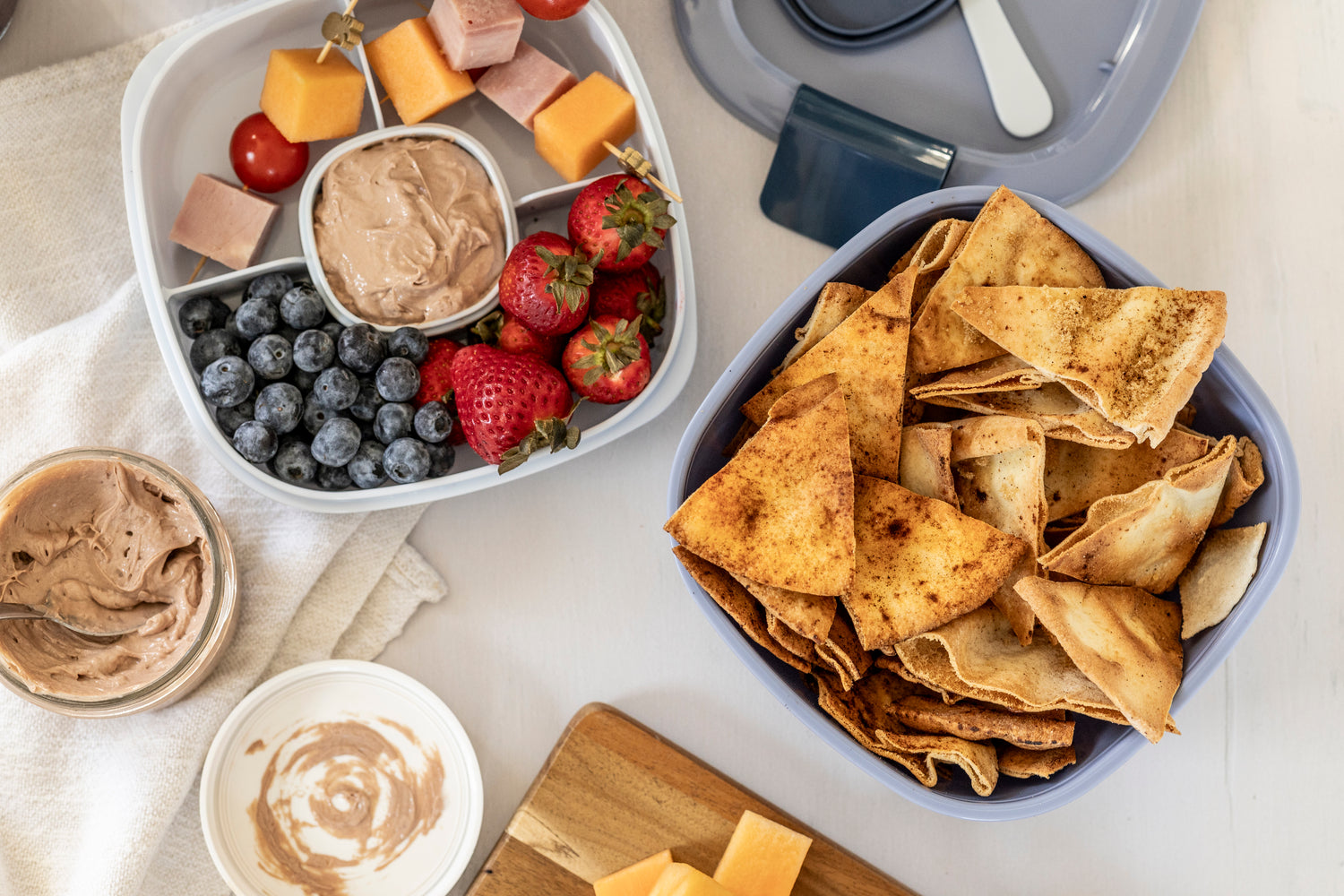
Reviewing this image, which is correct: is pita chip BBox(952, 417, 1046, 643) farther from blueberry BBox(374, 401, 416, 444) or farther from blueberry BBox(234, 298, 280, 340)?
blueberry BBox(234, 298, 280, 340)

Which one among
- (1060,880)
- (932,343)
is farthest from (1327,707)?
(932,343)

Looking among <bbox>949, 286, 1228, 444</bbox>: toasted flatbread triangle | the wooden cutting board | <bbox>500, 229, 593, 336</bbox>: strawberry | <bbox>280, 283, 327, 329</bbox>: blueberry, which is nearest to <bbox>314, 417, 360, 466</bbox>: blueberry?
<bbox>280, 283, 327, 329</bbox>: blueberry

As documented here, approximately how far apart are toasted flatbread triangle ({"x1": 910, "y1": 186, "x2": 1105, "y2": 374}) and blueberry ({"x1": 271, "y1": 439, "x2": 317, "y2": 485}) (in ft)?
2.32

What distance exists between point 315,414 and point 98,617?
322 millimetres

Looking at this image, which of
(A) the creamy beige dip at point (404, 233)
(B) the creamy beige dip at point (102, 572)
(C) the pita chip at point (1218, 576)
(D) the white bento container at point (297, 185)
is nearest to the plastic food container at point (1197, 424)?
(C) the pita chip at point (1218, 576)

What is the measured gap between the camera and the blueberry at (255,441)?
3.65ft

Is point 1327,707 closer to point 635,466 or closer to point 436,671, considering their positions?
point 635,466

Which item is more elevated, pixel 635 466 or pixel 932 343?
pixel 932 343

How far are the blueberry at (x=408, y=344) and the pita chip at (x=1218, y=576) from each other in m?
0.91

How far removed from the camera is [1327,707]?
131 centimetres

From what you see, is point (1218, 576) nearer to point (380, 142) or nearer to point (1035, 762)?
point (1035, 762)

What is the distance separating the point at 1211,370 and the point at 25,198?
55.9 inches

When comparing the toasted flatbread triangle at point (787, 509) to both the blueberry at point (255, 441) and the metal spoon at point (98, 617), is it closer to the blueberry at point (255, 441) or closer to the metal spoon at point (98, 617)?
the blueberry at point (255, 441)

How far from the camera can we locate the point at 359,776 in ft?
4.03
